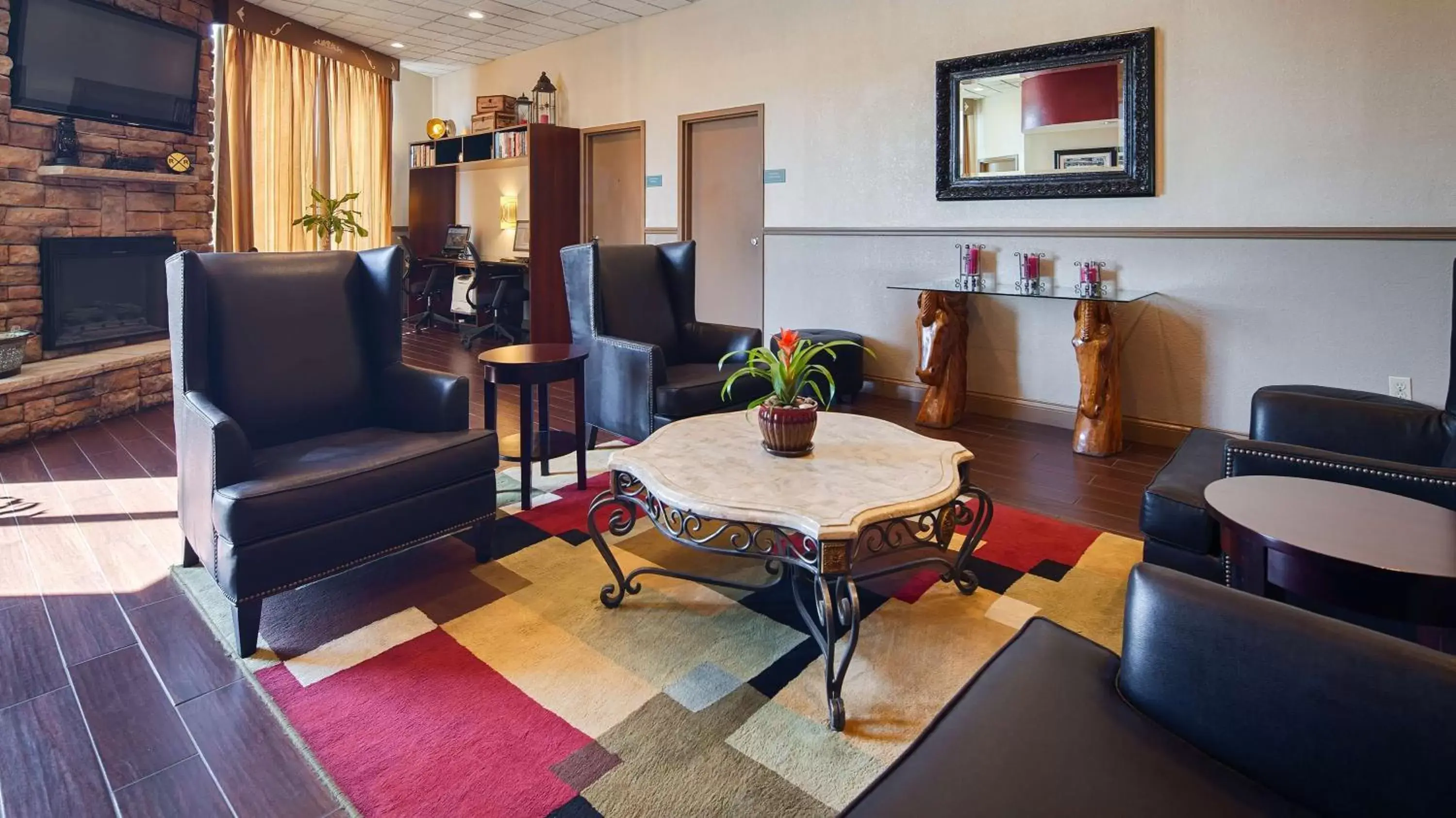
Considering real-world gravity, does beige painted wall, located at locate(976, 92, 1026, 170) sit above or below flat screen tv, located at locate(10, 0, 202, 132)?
below

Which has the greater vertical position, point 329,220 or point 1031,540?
point 329,220

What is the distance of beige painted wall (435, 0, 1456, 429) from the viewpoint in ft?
11.1

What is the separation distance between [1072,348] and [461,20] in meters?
5.45

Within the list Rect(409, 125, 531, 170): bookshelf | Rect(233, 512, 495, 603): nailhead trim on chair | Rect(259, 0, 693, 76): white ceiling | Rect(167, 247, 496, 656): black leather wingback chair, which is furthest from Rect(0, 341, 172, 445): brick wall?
Rect(409, 125, 531, 170): bookshelf

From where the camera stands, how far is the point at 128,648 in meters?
2.04

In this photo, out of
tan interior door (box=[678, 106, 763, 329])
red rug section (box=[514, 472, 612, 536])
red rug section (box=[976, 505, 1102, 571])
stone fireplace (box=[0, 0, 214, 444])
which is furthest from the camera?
tan interior door (box=[678, 106, 763, 329])

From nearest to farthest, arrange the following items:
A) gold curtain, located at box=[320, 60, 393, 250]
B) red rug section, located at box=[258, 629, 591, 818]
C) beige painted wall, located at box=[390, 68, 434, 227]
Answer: red rug section, located at box=[258, 629, 591, 818] < gold curtain, located at box=[320, 60, 393, 250] < beige painted wall, located at box=[390, 68, 434, 227]

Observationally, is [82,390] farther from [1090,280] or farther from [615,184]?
[1090,280]

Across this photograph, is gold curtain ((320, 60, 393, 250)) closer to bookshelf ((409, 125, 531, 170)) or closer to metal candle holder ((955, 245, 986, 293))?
bookshelf ((409, 125, 531, 170))

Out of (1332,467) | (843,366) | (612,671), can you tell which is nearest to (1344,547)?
(1332,467)

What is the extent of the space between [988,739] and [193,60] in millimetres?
6269

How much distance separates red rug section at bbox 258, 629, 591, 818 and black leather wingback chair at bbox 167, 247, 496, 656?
0.34 meters

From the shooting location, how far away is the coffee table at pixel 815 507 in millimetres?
1774

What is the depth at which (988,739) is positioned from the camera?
1.07 metres
